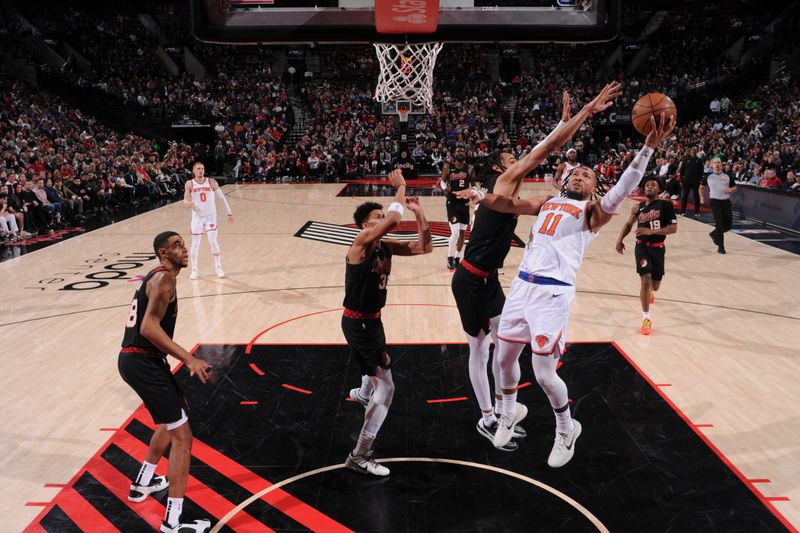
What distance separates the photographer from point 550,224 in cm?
455

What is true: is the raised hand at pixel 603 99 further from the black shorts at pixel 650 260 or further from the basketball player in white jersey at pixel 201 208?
the basketball player in white jersey at pixel 201 208

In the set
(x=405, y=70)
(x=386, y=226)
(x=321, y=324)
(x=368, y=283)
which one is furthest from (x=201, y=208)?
(x=386, y=226)

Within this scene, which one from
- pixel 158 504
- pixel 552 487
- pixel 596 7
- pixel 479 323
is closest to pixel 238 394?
pixel 158 504

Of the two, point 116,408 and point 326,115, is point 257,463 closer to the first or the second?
point 116,408

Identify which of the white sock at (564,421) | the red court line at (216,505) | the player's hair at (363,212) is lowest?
the red court line at (216,505)

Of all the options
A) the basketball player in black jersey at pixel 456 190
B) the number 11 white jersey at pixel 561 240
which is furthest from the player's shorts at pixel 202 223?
the number 11 white jersey at pixel 561 240

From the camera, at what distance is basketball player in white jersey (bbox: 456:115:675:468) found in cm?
443

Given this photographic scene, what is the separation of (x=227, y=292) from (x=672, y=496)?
666cm

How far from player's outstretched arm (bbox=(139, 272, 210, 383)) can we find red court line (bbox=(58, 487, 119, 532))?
1.11 meters

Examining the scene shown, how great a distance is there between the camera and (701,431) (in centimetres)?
524

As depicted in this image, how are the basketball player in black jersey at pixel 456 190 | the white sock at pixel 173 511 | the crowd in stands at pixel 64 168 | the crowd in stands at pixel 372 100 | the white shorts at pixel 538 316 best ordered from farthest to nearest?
the crowd in stands at pixel 372 100 < the crowd in stands at pixel 64 168 < the basketball player in black jersey at pixel 456 190 < the white shorts at pixel 538 316 < the white sock at pixel 173 511

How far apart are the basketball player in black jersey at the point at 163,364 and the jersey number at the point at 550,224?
7.68 ft

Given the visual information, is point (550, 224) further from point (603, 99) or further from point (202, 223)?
point (202, 223)

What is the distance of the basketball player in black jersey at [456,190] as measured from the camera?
9781 mm
